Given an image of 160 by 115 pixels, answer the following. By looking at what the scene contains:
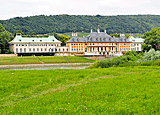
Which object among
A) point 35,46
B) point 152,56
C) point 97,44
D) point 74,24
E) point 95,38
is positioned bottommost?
point 152,56

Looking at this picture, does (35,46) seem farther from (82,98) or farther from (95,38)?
(82,98)

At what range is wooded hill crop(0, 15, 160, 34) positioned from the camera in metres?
157

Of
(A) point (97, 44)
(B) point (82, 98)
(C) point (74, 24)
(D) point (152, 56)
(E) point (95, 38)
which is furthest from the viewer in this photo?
(C) point (74, 24)

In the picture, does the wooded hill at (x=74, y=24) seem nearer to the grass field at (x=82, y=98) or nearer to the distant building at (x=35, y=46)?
Result: the distant building at (x=35, y=46)

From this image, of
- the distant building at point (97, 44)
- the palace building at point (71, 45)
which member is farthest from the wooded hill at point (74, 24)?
the distant building at point (97, 44)

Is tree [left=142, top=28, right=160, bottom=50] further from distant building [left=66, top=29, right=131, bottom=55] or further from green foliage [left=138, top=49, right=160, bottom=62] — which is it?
green foliage [left=138, top=49, right=160, bottom=62]

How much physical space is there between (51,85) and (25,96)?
258 cm

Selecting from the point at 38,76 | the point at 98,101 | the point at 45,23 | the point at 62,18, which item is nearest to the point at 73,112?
the point at 98,101

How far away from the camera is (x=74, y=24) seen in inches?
6762

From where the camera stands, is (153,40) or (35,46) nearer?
(153,40)

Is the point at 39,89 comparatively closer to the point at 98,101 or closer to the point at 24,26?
the point at 98,101

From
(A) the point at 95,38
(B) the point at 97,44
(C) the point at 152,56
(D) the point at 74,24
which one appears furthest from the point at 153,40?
(D) the point at 74,24

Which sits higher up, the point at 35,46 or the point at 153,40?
the point at 153,40

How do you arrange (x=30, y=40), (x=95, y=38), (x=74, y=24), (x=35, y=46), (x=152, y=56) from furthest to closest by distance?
1. (x=74, y=24)
2. (x=95, y=38)
3. (x=30, y=40)
4. (x=35, y=46)
5. (x=152, y=56)
